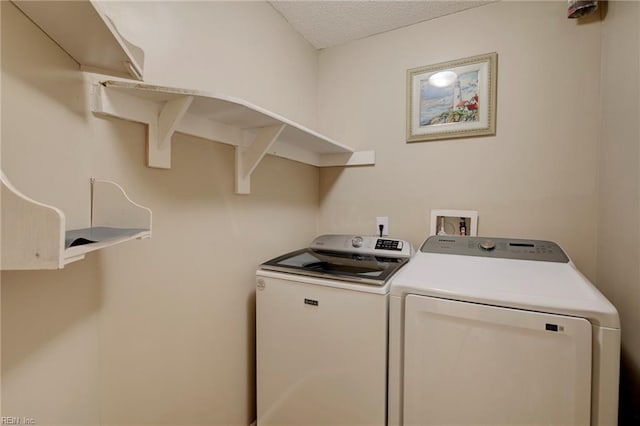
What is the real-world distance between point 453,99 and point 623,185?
91cm

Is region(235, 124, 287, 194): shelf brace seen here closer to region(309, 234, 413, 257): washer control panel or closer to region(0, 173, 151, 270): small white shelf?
region(309, 234, 413, 257): washer control panel

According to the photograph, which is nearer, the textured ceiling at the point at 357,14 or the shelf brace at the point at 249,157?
the shelf brace at the point at 249,157

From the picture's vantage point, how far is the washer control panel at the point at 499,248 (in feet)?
4.28

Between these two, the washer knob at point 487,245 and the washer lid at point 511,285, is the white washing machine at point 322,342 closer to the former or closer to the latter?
the washer lid at point 511,285

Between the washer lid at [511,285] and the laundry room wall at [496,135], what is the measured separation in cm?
44

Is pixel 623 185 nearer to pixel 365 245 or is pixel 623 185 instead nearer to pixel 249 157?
pixel 365 245

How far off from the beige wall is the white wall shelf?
49.8 inches

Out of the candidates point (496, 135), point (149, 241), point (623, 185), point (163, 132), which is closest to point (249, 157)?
point (163, 132)

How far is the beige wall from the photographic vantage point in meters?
1.01

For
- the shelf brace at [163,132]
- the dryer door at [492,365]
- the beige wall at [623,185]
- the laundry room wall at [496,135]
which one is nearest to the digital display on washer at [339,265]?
the dryer door at [492,365]

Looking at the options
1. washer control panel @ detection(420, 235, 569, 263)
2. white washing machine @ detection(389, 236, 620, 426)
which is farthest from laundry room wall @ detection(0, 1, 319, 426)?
washer control panel @ detection(420, 235, 569, 263)

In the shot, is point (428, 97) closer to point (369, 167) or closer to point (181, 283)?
point (369, 167)

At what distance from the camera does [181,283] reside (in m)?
1.13

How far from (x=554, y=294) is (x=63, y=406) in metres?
1.44
